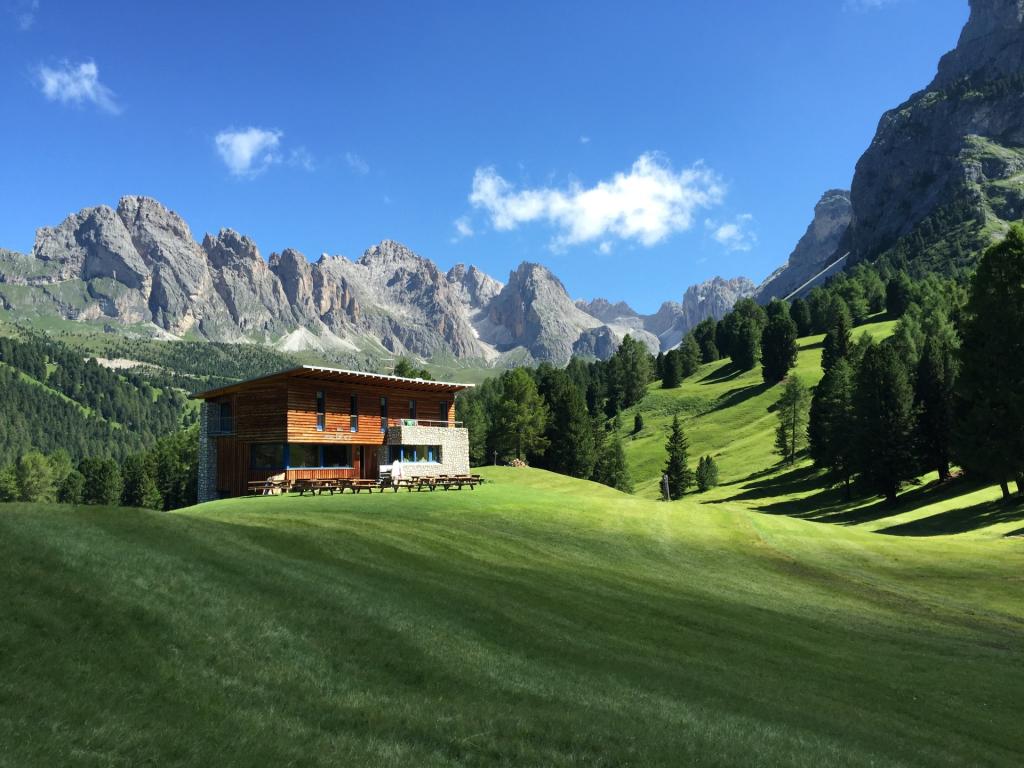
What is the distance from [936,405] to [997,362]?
28971mm

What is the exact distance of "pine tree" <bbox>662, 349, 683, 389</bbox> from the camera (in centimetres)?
17912

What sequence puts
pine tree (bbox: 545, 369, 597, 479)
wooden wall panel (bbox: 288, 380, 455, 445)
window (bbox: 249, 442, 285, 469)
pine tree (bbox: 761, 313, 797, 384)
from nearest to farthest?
wooden wall panel (bbox: 288, 380, 455, 445)
window (bbox: 249, 442, 285, 469)
pine tree (bbox: 545, 369, 597, 479)
pine tree (bbox: 761, 313, 797, 384)

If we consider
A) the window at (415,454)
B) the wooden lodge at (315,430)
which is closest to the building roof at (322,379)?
the wooden lodge at (315,430)

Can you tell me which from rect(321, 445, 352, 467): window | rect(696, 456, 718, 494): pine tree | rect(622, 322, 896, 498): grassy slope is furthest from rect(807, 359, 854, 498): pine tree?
rect(321, 445, 352, 467): window

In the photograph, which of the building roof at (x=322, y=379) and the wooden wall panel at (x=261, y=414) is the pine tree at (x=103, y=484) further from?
the wooden wall panel at (x=261, y=414)

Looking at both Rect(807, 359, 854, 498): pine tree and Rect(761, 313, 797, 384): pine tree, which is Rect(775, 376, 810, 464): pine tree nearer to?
Rect(807, 359, 854, 498): pine tree

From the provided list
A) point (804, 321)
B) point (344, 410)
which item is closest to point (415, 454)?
point (344, 410)

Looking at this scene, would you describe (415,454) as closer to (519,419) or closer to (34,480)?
(519,419)

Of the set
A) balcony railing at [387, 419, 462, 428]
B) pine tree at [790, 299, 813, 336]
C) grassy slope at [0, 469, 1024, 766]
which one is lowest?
grassy slope at [0, 469, 1024, 766]

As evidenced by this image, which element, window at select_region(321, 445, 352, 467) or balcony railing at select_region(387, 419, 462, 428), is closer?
window at select_region(321, 445, 352, 467)

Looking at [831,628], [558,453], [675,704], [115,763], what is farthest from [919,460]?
[115,763]

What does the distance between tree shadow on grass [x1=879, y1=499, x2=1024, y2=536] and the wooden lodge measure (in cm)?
3864

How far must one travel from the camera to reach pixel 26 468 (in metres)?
167

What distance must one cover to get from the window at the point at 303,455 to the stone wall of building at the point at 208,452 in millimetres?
8866
